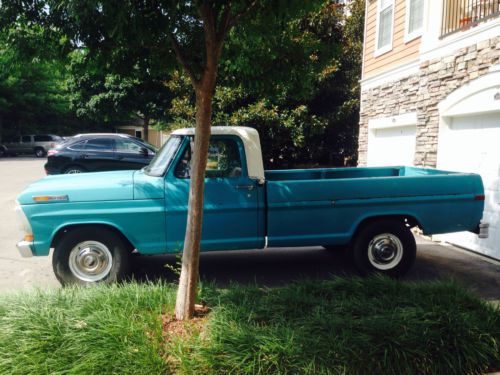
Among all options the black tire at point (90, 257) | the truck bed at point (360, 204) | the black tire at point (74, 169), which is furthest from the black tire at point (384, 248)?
the black tire at point (74, 169)

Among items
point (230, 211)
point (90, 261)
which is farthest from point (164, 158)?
point (90, 261)

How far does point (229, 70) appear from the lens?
485 centimetres

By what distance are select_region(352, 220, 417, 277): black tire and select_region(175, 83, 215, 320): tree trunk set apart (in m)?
2.53

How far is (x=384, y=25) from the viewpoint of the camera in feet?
35.8

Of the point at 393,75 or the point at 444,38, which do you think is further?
the point at 393,75

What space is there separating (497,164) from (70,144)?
41.0ft

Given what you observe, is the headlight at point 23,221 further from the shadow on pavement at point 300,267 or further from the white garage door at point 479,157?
the white garage door at point 479,157

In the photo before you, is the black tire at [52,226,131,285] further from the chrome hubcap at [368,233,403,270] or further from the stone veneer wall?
the stone veneer wall

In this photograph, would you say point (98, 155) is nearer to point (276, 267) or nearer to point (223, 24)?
point (276, 267)

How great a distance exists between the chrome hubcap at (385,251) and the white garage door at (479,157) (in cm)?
209

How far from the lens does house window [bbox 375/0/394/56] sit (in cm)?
1051

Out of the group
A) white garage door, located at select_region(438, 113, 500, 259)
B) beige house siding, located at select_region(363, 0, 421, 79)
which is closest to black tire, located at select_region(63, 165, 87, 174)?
beige house siding, located at select_region(363, 0, 421, 79)

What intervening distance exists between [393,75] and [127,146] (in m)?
8.64

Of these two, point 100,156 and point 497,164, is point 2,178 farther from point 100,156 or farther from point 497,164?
point 497,164
